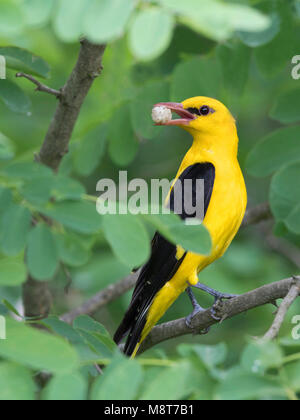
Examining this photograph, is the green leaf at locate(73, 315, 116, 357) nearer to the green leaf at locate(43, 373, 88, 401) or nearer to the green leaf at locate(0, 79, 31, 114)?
the green leaf at locate(43, 373, 88, 401)

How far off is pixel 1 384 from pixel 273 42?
2.95m

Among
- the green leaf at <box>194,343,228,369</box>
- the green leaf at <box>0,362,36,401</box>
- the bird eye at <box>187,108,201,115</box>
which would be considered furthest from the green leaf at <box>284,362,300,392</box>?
the bird eye at <box>187,108,201,115</box>

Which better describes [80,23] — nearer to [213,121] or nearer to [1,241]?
[1,241]

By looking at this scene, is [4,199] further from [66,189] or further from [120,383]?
[120,383]

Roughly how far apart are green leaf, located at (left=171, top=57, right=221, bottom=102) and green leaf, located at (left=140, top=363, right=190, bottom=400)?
271 cm

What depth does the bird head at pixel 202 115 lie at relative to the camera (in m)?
4.59

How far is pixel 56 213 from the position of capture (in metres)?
2.70

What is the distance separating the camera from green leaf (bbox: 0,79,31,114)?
368 centimetres

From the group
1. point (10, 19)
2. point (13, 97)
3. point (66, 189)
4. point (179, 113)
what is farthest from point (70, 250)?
point (179, 113)

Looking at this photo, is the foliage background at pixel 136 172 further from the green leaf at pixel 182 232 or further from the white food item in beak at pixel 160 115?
the white food item in beak at pixel 160 115

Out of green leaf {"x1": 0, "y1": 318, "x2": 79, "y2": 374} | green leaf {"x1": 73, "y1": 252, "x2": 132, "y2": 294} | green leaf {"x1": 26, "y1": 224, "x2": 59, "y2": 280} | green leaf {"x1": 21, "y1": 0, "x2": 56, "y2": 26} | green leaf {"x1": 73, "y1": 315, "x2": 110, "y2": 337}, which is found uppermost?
green leaf {"x1": 21, "y1": 0, "x2": 56, "y2": 26}

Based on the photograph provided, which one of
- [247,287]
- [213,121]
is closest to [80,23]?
[213,121]

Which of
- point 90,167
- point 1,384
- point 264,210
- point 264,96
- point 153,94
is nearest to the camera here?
point 1,384

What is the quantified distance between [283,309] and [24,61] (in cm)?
208
